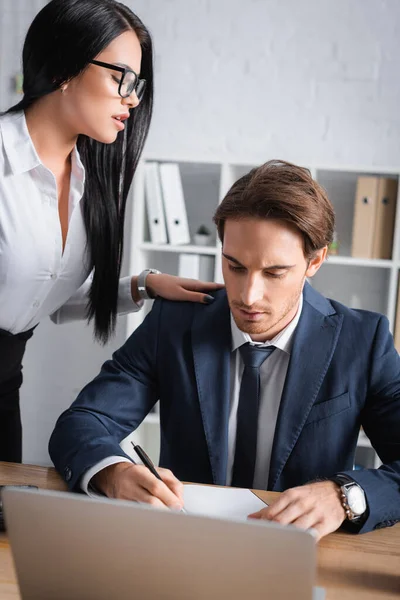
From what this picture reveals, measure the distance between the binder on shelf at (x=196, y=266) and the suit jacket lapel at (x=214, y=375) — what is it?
142cm

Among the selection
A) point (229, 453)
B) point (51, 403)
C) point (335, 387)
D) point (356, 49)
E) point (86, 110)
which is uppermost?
point (356, 49)

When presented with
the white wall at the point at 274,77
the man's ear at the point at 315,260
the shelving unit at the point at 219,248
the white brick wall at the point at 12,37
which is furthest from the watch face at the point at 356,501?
the white brick wall at the point at 12,37

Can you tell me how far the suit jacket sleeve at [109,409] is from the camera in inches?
50.0

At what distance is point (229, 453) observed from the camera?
149cm

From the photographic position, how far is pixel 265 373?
4.97ft

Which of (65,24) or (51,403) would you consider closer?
(65,24)

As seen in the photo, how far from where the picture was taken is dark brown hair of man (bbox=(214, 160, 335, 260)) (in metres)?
1.43

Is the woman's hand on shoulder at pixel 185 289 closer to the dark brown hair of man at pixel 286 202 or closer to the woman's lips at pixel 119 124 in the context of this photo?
the dark brown hair of man at pixel 286 202

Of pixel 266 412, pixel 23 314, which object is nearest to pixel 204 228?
pixel 23 314

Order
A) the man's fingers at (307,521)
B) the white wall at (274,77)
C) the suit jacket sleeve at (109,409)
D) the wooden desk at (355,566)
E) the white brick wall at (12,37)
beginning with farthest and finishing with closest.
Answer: the white brick wall at (12,37) < the white wall at (274,77) < the suit jacket sleeve at (109,409) < the man's fingers at (307,521) < the wooden desk at (355,566)

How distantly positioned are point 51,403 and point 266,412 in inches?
90.3

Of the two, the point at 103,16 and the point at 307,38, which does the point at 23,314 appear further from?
the point at 307,38

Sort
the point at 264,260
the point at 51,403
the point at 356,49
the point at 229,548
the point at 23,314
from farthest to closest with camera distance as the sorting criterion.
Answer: the point at 51,403 → the point at 356,49 → the point at 23,314 → the point at 264,260 → the point at 229,548

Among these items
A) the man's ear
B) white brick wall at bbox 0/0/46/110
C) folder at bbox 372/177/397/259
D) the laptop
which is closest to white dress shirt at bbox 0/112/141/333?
the man's ear
